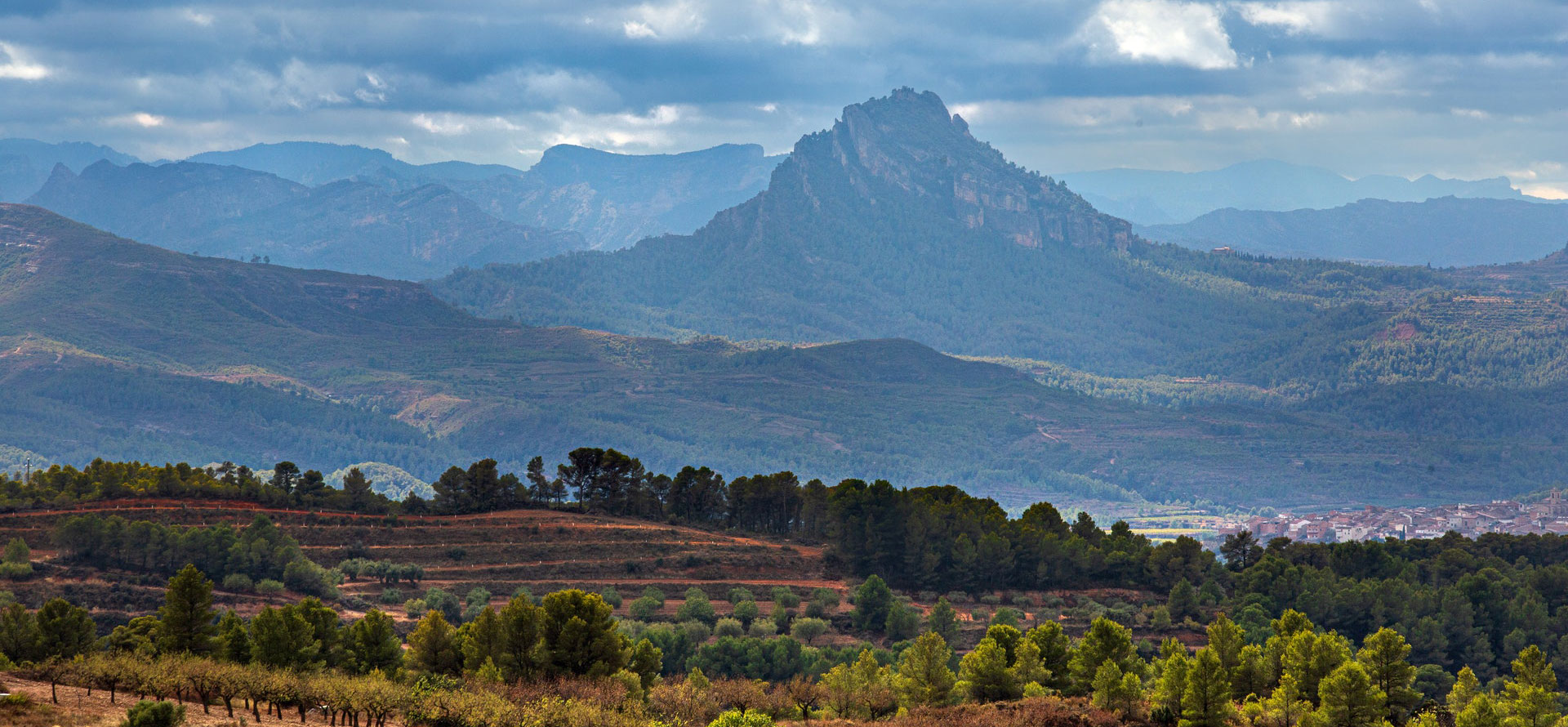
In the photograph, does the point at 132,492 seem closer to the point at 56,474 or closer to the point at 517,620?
the point at 56,474

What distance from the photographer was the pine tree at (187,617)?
75938 millimetres

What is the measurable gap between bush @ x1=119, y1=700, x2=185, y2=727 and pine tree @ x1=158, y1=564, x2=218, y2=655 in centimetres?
2294

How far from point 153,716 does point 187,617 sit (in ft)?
83.9

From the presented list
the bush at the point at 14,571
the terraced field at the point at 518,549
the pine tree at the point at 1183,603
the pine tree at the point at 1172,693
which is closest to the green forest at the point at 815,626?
the pine tree at the point at 1172,693

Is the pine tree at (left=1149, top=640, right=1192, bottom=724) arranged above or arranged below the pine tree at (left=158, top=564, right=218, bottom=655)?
below

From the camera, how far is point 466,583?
126250mm

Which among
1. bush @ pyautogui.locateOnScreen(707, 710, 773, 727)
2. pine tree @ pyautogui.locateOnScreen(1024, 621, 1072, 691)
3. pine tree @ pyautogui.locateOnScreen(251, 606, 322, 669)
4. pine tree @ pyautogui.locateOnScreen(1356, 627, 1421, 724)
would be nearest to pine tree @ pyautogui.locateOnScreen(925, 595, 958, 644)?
pine tree @ pyautogui.locateOnScreen(1024, 621, 1072, 691)

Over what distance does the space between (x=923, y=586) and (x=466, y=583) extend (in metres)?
44.8

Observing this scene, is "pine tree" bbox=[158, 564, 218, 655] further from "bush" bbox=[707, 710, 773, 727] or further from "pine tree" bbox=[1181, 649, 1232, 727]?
"pine tree" bbox=[1181, 649, 1232, 727]

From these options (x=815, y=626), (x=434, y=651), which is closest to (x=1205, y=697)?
(x=434, y=651)

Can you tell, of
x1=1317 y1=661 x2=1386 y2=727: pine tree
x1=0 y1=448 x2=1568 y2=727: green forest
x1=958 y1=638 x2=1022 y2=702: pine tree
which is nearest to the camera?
x1=0 y1=448 x2=1568 y2=727: green forest

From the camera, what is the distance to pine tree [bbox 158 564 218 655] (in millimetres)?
75938

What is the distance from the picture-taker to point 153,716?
52812 millimetres

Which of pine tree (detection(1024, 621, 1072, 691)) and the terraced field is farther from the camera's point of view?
the terraced field
